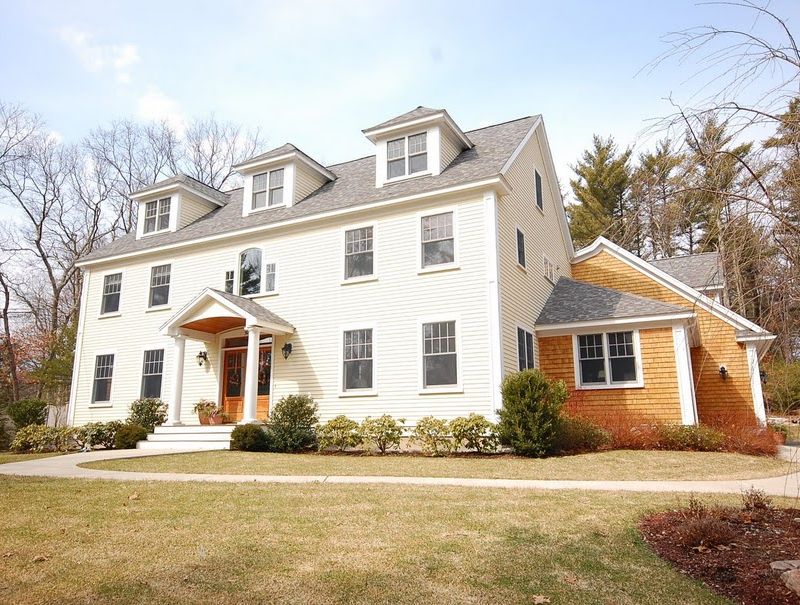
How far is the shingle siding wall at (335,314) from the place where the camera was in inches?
540

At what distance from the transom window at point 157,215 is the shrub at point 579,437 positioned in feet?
50.2

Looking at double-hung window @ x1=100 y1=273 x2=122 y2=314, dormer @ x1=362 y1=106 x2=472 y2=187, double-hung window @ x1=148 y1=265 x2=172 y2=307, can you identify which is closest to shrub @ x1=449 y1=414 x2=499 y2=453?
dormer @ x1=362 y1=106 x2=472 y2=187

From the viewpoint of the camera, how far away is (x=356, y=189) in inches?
663

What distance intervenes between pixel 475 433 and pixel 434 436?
3.01ft

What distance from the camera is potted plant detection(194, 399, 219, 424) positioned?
1625 centimetres

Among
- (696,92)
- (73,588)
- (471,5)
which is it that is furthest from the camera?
(471,5)

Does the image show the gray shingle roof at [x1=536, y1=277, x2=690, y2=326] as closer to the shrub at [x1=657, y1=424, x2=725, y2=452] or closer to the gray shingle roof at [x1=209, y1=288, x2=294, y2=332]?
the shrub at [x1=657, y1=424, x2=725, y2=452]

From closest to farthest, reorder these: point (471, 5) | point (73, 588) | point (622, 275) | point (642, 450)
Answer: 1. point (73, 588)
2. point (471, 5)
3. point (642, 450)
4. point (622, 275)

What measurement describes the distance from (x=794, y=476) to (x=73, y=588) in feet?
33.1

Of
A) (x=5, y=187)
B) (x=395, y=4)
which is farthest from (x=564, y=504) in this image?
(x=5, y=187)

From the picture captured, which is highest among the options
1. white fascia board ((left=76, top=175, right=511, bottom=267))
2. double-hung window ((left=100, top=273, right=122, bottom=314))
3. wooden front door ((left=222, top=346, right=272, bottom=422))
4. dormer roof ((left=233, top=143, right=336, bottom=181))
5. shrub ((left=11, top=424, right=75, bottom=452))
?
dormer roof ((left=233, top=143, right=336, bottom=181))

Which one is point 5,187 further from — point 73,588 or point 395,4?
point 73,588

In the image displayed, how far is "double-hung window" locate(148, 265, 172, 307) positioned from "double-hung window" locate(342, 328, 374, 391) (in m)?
7.21

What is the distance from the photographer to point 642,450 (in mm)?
11891
